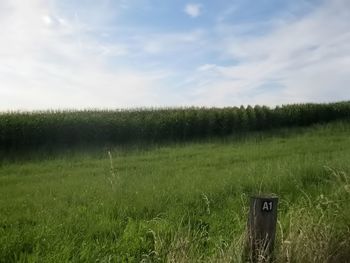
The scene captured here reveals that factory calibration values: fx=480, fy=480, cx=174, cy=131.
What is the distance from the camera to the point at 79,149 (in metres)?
21.7

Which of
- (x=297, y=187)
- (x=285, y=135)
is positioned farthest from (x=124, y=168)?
(x=285, y=135)

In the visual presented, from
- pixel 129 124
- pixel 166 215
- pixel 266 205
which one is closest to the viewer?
pixel 266 205

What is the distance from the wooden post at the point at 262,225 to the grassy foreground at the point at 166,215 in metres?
0.18

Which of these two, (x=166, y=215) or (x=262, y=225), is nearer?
(x=262, y=225)

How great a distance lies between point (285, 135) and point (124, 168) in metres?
16.3

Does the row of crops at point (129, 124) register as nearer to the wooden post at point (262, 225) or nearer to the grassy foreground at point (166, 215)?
the grassy foreground at point (166, 215)

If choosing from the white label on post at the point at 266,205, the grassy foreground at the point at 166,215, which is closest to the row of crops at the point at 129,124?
the grassy foreground at the point at 166,215

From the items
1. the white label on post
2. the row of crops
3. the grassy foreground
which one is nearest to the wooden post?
the white label on post

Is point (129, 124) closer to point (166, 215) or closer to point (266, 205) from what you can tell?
point (166, 215)

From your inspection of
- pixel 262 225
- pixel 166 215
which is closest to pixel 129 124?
pixel 166 215

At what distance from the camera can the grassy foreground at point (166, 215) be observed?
5633 millimetres

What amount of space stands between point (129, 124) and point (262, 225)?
19.9m

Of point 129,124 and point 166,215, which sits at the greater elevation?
point 129,124

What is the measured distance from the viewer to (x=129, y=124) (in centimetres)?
2464
